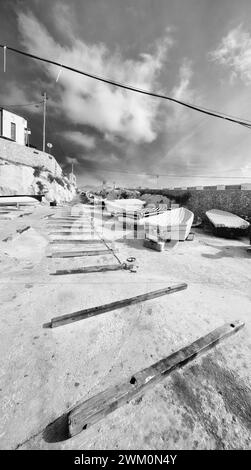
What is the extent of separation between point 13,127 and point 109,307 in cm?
4966

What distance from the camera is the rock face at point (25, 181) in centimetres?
2620

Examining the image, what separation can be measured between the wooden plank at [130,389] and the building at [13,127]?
4592cm

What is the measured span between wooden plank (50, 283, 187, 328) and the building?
4461cm

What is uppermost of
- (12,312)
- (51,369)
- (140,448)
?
(12,312)

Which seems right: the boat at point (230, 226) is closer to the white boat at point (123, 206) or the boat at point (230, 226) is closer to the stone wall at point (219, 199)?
the stone wall at point (219, 199)

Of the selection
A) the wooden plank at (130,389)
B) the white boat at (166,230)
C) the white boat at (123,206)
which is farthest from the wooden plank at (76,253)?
the white boat at (123,206)

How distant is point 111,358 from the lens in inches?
89.3

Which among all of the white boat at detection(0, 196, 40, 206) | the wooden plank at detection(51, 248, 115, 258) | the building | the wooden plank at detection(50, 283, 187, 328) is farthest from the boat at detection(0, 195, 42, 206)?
the building

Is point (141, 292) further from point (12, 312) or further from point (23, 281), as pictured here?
point (23, 281)

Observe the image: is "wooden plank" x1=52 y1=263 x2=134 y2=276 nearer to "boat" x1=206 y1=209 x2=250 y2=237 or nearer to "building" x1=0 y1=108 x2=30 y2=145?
"boat" x1=206 y1=209 x2=250 y2=237

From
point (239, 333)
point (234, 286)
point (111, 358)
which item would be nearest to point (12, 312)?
point (111, 358)

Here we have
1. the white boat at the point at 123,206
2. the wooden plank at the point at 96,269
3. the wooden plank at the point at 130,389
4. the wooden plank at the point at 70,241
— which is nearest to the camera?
the wooden plank at the point at 130,389

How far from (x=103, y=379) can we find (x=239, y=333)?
219cm

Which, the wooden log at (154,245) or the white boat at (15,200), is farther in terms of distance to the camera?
the white boat at (15,200)
